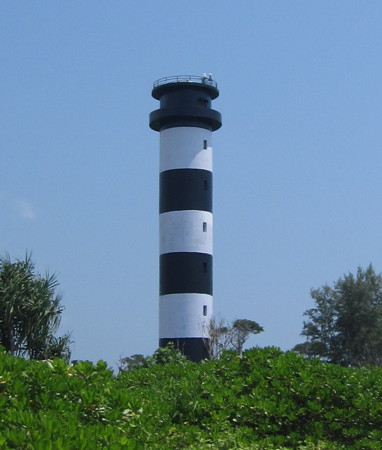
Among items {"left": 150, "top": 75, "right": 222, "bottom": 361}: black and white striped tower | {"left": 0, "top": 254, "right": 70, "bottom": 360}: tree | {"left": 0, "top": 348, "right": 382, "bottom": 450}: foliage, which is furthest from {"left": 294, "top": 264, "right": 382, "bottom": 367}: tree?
{"left": 0, "top": 348, "right": 382, "bottom": 450}: foliage

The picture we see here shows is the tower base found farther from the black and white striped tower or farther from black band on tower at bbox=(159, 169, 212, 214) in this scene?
black band on tower at bbox=(159, 169, 212, 214)

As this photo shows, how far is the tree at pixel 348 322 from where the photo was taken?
46.9m

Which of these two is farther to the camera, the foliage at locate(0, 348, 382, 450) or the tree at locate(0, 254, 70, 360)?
the tree at locate(0, 254, 70, 360)

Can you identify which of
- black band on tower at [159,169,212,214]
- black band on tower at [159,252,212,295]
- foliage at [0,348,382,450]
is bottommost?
foliage at [0,348,382,450]

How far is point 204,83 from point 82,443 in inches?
1527

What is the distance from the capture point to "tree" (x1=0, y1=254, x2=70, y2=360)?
2802 centimetres

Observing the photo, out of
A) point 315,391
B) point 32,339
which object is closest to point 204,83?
A: point 32,339

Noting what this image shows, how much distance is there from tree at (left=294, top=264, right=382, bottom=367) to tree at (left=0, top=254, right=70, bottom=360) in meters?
22.8

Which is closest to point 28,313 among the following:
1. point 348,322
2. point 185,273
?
point 185,273

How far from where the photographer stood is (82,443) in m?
5.59

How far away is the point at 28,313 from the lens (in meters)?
28.2

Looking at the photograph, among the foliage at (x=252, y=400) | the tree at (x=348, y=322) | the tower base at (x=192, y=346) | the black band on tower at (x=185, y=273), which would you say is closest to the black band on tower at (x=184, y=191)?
the black band on tower at (x=185, y=273)

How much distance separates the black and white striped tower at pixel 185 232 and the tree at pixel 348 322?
1049cm

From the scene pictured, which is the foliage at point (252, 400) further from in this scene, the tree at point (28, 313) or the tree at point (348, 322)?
the tree at point (348, 322)
